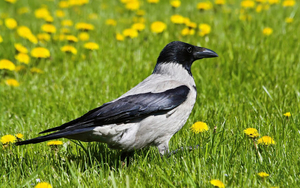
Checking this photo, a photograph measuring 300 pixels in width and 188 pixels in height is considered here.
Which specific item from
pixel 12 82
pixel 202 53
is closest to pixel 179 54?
pixel 202 53

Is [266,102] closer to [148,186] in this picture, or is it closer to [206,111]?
[206,111]

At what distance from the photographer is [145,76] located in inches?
199

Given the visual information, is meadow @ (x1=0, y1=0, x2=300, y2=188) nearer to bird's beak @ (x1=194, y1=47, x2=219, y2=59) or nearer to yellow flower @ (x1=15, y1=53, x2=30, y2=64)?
yellow flower @ (x1=15, y1=53, x2=30, y2=64)

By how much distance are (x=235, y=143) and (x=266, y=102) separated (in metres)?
1.16

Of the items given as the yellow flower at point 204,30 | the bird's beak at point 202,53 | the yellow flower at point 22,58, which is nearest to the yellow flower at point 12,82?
the yellow flower at point 22,58

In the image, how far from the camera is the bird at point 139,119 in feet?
10.2

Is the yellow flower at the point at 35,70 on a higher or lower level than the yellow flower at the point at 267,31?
lower

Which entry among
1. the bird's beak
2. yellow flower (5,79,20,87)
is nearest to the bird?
the bird's beak

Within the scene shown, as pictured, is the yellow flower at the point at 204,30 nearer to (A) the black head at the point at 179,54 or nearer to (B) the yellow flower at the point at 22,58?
(A) the black head at the point at 179,54

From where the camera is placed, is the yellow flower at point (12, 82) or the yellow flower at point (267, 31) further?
the yellow flower at point (267, 31)

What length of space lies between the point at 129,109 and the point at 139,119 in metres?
0.13

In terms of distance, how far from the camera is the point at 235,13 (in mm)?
6949

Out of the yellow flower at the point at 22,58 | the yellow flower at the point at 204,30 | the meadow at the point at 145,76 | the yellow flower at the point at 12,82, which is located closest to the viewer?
the meadow at the point at 145,76

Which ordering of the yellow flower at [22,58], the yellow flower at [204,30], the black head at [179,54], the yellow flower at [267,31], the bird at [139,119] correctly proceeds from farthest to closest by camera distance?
the yellow flower at [204,30]
the yellow flower at [267,31]
the yellow flower at [22,58]
the black head at [179,54]
the bird at [139,119]
